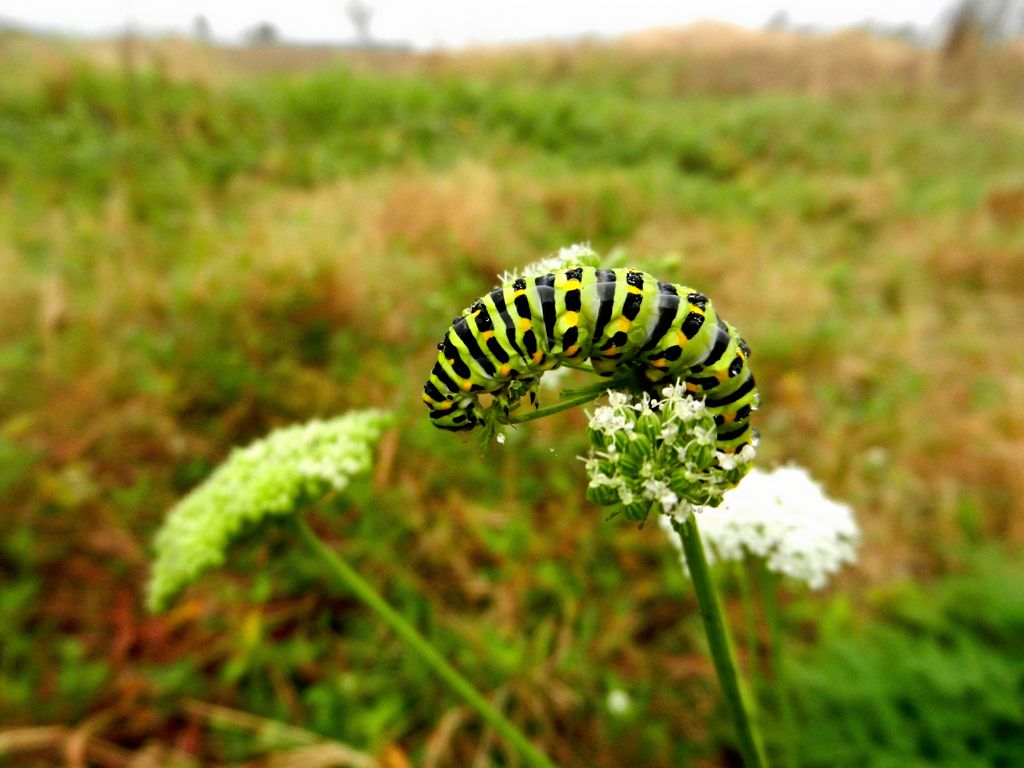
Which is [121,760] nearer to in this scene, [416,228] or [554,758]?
[554,758]

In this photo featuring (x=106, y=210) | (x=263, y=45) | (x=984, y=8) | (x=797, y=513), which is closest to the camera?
(x=797, y=513)

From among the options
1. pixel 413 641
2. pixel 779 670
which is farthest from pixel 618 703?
pixel 413 641

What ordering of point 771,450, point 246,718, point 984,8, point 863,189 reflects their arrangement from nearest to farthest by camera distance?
point 246,718
point 771,450
point 863,189
point 984,8

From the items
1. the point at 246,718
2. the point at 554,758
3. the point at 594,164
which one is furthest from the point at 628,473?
the point at 594,164

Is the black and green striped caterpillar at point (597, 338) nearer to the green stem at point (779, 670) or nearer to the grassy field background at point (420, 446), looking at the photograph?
the grassy field background at point (420, 446)

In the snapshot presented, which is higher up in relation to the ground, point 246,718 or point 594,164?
point 594,164

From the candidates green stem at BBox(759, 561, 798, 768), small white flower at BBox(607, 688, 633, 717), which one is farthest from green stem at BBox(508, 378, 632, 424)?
small white flower at BBox(607, 688, 633, 717)

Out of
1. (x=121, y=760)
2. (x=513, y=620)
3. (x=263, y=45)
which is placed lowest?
(x=121, y=760)
